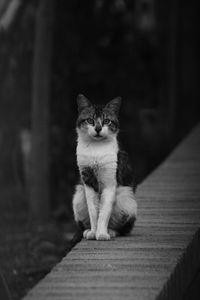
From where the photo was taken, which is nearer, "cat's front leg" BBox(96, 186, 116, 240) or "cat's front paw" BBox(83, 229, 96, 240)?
"cat's front leg" BBox(96, 186, 116, 240)

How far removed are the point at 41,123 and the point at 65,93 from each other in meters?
1.75

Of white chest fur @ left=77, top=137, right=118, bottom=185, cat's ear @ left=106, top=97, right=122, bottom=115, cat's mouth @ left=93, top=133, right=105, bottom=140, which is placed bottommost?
white chest fur @ left=77, top=137, right=118, bottom=185

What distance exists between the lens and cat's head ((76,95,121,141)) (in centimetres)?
473

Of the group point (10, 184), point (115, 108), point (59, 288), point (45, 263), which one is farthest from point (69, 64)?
point (59, 288)

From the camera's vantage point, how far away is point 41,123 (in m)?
8.41

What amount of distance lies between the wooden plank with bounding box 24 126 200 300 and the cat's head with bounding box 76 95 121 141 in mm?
616

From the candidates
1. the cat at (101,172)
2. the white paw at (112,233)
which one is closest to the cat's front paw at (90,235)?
the cat at (101,172)

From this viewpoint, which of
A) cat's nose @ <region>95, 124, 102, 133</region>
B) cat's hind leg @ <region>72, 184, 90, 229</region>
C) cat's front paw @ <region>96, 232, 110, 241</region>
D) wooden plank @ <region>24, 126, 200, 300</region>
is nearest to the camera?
wooden plank @ <region>24, 126, 200, 300</region>

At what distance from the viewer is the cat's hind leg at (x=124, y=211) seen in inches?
192

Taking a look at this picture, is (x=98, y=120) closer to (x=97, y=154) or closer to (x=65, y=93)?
(x=97, y=154)

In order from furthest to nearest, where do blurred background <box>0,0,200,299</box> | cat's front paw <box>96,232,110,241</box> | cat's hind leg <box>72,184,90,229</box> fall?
1. blurred background <box>0,0,200,299</box>
2. cat's hind leg <box>72,184,90,229</box>
3. cat's front paw <box>96,232,110,241</box>

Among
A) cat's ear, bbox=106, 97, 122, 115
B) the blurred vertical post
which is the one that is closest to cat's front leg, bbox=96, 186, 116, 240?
cat's ear, bbox=106, 97, 122, 115

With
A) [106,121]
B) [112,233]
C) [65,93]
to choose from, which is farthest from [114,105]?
[65,93]

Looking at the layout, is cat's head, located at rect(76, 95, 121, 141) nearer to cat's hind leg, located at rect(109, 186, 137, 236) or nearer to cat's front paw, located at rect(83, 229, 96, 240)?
cat's hind leg, located at rect(109, 186, 137, 236)
